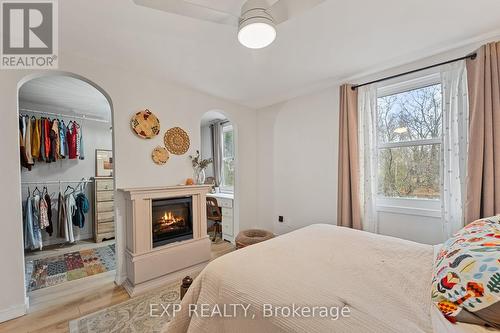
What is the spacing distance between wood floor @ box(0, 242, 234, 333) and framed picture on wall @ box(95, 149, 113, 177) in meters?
2.24

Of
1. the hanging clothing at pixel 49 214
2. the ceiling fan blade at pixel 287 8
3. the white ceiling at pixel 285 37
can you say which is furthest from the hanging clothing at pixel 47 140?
the ceiling fan blade at pixel 287 8

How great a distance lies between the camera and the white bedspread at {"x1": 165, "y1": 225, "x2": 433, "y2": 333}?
0.84 m

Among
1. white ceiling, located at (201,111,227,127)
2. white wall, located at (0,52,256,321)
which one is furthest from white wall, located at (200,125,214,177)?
white wall, located at (0,52,256,321)

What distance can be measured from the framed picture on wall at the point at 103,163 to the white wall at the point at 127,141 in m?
1.92

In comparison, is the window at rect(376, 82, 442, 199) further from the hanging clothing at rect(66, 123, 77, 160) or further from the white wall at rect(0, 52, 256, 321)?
the hanging clothing at rect(66, 123, 77, 160)

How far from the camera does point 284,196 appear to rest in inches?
139

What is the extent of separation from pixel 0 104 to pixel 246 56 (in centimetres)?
228

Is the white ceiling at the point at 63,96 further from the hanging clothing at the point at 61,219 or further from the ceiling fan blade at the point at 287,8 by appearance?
the ceiling fan blade at the point at 287,8

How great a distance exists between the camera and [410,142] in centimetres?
241

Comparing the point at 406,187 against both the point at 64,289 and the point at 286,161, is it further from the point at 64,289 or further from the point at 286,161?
the point at 64,289

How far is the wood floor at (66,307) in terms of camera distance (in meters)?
1.82

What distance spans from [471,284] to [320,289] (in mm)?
547

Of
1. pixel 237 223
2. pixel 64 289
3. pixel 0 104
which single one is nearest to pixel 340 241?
pixel 237 223

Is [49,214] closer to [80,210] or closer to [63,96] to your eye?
[80,210]
